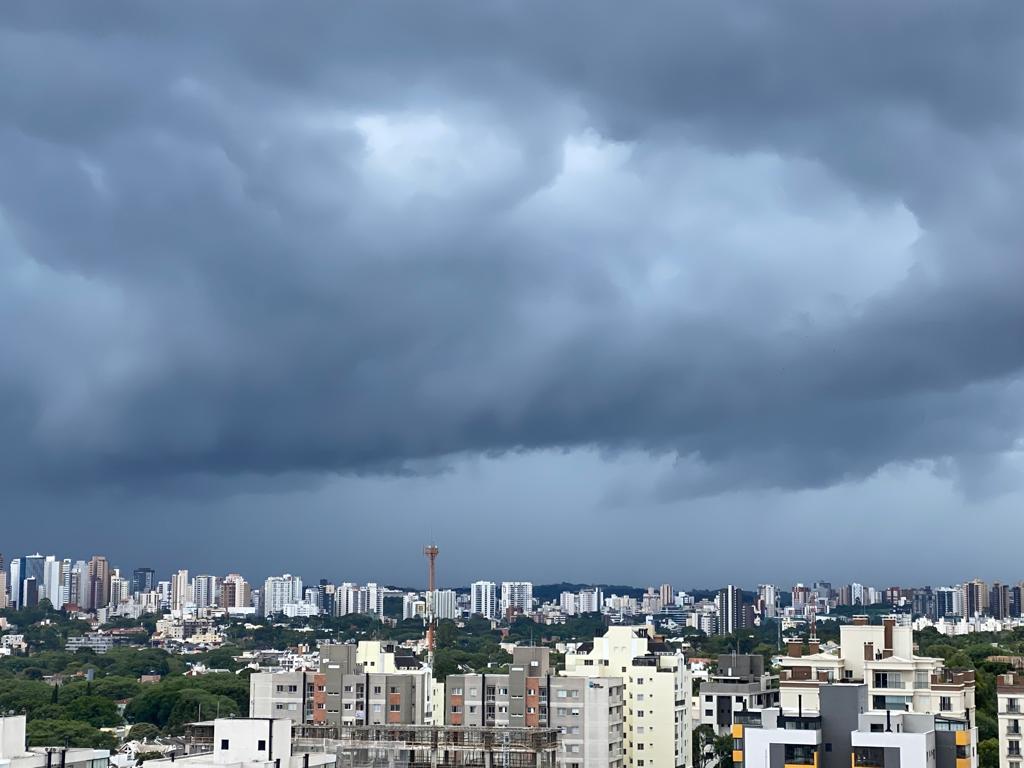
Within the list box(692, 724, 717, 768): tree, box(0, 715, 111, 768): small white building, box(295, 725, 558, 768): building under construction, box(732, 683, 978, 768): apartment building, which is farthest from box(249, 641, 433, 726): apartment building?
box(0, 715, 111, 768): small white building

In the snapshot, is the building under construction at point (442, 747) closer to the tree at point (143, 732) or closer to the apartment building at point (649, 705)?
the apartment building at point (649, 705)

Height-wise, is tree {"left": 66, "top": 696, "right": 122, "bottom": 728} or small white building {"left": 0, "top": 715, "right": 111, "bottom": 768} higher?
small white building {"left": 0, "top": 715, "right": 111, "bottom": 768}

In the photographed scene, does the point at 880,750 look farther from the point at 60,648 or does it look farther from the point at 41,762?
the point at 60,648

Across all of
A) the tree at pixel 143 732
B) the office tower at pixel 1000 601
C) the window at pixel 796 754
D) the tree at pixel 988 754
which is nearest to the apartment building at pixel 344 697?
the tree at pixel 988 754

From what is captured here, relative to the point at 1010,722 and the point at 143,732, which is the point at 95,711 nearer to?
the point at 143,732

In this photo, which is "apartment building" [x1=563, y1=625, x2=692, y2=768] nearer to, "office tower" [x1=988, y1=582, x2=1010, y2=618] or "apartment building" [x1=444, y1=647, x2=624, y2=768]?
"apartment building" [x1=444, y1=647, x2=624, y2=768]

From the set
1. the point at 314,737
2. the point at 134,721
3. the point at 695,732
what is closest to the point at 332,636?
the point at 134,721
